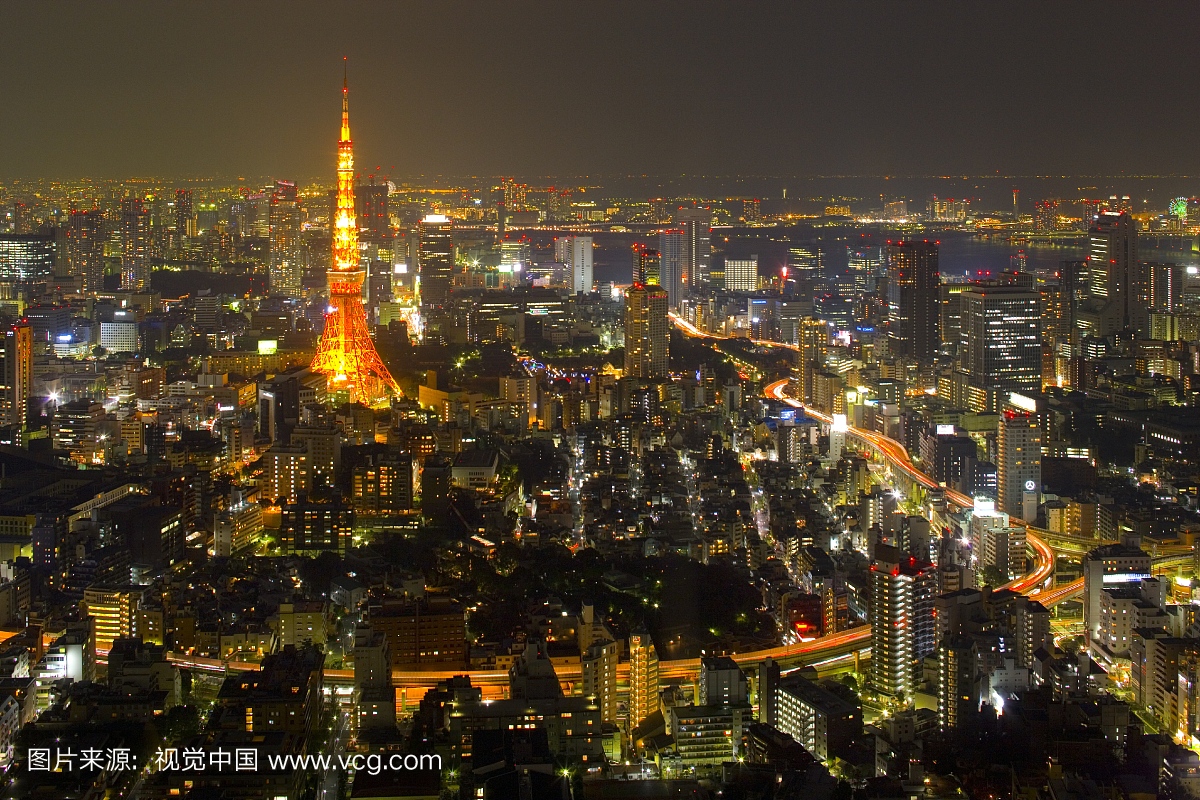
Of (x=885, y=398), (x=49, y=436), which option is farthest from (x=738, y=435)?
(x=49, y=436)

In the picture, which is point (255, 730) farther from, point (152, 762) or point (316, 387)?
point (316, 387)

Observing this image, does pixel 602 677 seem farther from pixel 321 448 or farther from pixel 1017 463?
pixel 1017 463

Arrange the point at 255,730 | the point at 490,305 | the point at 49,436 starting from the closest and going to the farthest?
the point at 255,730 < the point at 49,436 < the point at 490,305

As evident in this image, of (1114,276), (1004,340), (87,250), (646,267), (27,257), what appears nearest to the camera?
(1004,340)

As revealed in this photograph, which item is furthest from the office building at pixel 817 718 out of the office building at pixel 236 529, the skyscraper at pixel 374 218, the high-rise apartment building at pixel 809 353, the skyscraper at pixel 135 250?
the skyscraper at pixel 135 250

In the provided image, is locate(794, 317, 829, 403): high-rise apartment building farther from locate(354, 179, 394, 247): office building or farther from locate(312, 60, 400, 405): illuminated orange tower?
locate(354, 179, 394, 247): office building

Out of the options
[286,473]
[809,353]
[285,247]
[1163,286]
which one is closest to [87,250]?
[285,247]

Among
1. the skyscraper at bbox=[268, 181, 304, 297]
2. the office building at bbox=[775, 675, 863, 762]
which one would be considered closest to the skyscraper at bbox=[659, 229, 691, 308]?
the skyscraper at bbox=[268, 181, 304, 297]
